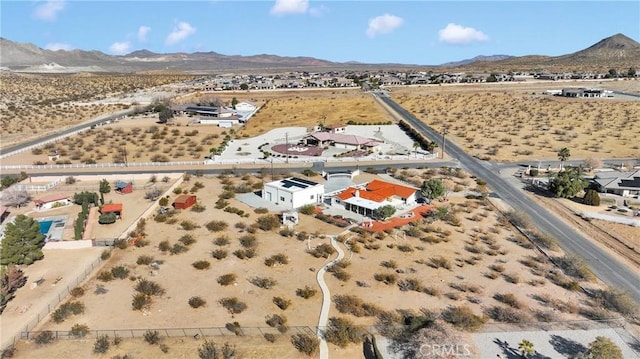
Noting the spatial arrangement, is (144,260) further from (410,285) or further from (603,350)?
(603,350)

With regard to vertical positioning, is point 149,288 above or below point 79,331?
above

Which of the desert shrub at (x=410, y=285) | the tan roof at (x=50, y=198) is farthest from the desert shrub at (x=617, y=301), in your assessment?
the tan roof at (x=50, y=198)

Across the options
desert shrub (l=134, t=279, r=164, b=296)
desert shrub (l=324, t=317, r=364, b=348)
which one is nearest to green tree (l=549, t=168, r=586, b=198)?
desert shrub (l=324, t=317, r=364, b=348)

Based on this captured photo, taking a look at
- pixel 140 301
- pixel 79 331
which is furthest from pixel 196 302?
pixel 79 331

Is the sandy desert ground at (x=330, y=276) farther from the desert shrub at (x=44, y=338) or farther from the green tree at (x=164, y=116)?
the green tree at (x=164, y=116)

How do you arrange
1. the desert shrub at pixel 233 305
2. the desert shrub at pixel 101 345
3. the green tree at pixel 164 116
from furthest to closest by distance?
the green tree at pixel 164 116 < the desert shrub at pixel 233 305 < the desert shrub at pixel 101 345

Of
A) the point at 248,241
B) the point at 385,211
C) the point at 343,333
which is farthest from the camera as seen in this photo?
the point at 385,211

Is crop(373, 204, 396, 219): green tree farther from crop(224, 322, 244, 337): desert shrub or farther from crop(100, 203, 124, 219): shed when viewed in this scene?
crop(100, 203, 124, 219): shed
